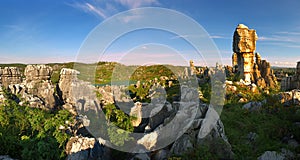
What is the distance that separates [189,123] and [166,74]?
3441 centimetres

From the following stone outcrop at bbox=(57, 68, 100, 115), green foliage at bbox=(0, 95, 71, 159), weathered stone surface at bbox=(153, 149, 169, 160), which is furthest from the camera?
stone outcrop at bbox=(57, 68, 100, 115)

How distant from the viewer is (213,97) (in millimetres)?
22047

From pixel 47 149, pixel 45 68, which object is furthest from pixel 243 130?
pixel 45 68

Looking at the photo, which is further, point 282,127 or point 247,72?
point 247,72

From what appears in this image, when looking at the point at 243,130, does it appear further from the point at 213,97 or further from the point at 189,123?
the point at 213,97

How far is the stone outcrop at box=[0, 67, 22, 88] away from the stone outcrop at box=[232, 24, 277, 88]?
3500 cm

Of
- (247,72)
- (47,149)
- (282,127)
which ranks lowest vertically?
(47,149)

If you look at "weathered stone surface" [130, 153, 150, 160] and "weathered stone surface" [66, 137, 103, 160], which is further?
"weathered stone surface" [66, 137, 103, 160]

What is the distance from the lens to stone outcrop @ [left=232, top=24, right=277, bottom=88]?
91.6ft

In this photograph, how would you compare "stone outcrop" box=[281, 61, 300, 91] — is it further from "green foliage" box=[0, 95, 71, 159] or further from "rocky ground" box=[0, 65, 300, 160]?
"green foliage" box=[0, 95, 71, 159]

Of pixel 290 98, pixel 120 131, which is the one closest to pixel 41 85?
pixel 120 131

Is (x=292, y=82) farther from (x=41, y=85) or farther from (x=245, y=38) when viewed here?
(x=41, y=85)

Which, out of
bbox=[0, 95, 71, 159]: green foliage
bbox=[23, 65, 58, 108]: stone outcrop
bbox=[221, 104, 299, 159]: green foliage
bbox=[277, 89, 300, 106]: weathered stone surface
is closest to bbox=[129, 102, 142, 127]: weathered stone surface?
bbox=[0, 95, 71, 159]: green foliage

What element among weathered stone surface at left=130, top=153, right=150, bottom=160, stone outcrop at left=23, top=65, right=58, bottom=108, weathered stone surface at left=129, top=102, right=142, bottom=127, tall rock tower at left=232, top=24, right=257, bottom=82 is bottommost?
weathered stone surface at left=130, top=153, right=150, bottom=160
